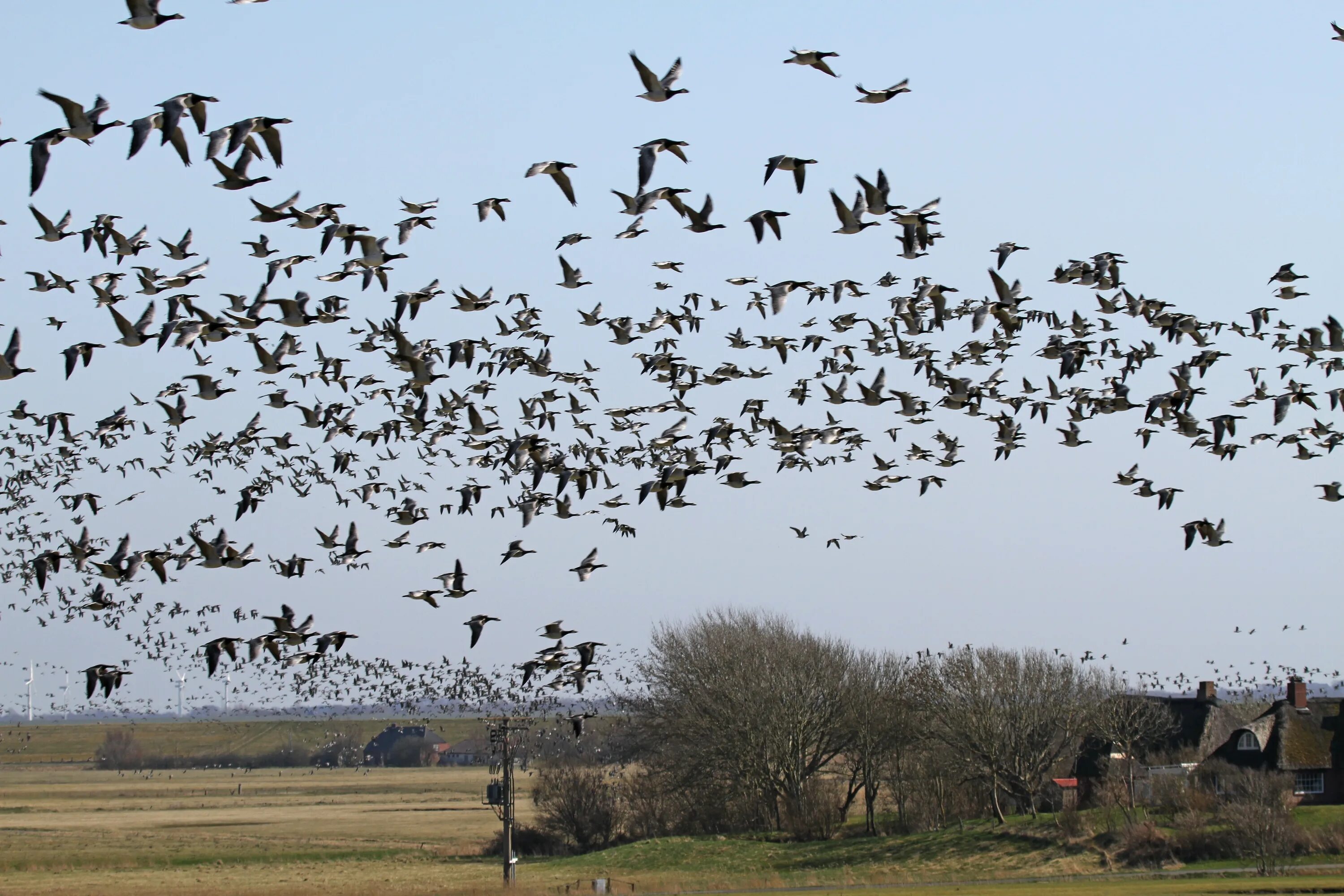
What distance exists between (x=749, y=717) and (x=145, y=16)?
64.1 metres

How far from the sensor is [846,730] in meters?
79.7

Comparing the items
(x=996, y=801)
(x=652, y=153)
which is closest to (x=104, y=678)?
(x=652, y=153)

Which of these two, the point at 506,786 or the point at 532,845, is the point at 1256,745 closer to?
the point at 506,786

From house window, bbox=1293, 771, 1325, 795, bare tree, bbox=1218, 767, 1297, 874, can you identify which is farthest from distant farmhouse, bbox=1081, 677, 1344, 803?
bare tree, bbox=1218, 767, 1297, 874

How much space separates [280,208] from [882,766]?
61.8 metres

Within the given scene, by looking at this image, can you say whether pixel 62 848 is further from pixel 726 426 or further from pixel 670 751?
pixel 726 426

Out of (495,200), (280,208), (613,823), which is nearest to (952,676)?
(613,823)

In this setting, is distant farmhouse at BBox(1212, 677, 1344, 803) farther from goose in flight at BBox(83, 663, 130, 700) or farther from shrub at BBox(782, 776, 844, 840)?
goose in flight at BBox(83, 663, 130, 700)

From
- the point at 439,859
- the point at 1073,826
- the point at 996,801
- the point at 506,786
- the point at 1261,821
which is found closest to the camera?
the point at 1261,821

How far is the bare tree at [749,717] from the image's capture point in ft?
255

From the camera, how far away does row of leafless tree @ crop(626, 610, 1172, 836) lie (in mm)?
73312

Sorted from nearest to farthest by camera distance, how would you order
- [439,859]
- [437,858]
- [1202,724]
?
[1202,724], [439,859], [437,858]

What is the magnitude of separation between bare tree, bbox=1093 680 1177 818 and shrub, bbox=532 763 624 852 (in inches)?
1148

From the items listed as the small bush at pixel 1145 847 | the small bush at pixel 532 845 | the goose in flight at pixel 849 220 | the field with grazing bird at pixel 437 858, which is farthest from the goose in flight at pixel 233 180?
the small bush at pixel 532 845
